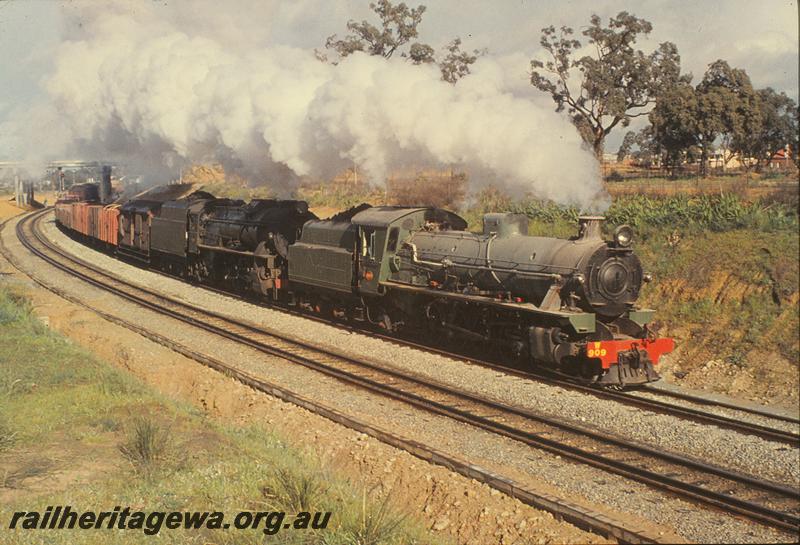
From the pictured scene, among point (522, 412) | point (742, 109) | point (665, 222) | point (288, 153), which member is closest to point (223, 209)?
point (288, 153)

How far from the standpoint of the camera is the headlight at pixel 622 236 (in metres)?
13.7

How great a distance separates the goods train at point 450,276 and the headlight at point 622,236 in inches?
1.4

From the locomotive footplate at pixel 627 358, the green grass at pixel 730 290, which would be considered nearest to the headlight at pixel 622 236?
the locomotive footplate at pixel 627 358

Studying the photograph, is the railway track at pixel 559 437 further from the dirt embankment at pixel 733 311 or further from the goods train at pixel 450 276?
the dirt embankment at pixel 733 311

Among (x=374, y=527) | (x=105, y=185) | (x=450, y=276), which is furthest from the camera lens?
(x=105, y=185)

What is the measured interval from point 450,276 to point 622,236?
365cm

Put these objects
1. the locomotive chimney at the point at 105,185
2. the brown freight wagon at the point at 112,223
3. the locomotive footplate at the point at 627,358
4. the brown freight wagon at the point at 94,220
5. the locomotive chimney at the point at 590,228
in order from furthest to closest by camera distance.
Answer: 1. the locomotive chimney at the point at 105,185
2. the brown freight wagon at the point at 94,220
3. the brown freight wagon at the point at 112,223
4. the locomotive chimney at the point at 590,228
5. the locomotive footplate at the point at 627,358

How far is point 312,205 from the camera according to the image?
44.2m

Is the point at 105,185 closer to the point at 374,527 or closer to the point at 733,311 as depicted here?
the point at 733,311

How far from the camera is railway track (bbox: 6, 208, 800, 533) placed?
8.64m

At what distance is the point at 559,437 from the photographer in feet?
35.6

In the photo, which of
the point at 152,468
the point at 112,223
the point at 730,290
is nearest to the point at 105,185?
the point at 112,223

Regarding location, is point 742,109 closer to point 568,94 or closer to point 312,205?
point 568,94

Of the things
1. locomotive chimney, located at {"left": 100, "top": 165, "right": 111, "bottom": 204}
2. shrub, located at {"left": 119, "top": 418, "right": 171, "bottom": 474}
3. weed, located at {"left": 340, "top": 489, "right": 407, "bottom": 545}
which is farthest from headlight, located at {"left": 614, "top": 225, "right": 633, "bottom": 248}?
locomotive chimney, located at {"left": 100, "top": 165, "right": 111, "bottom": 204}
